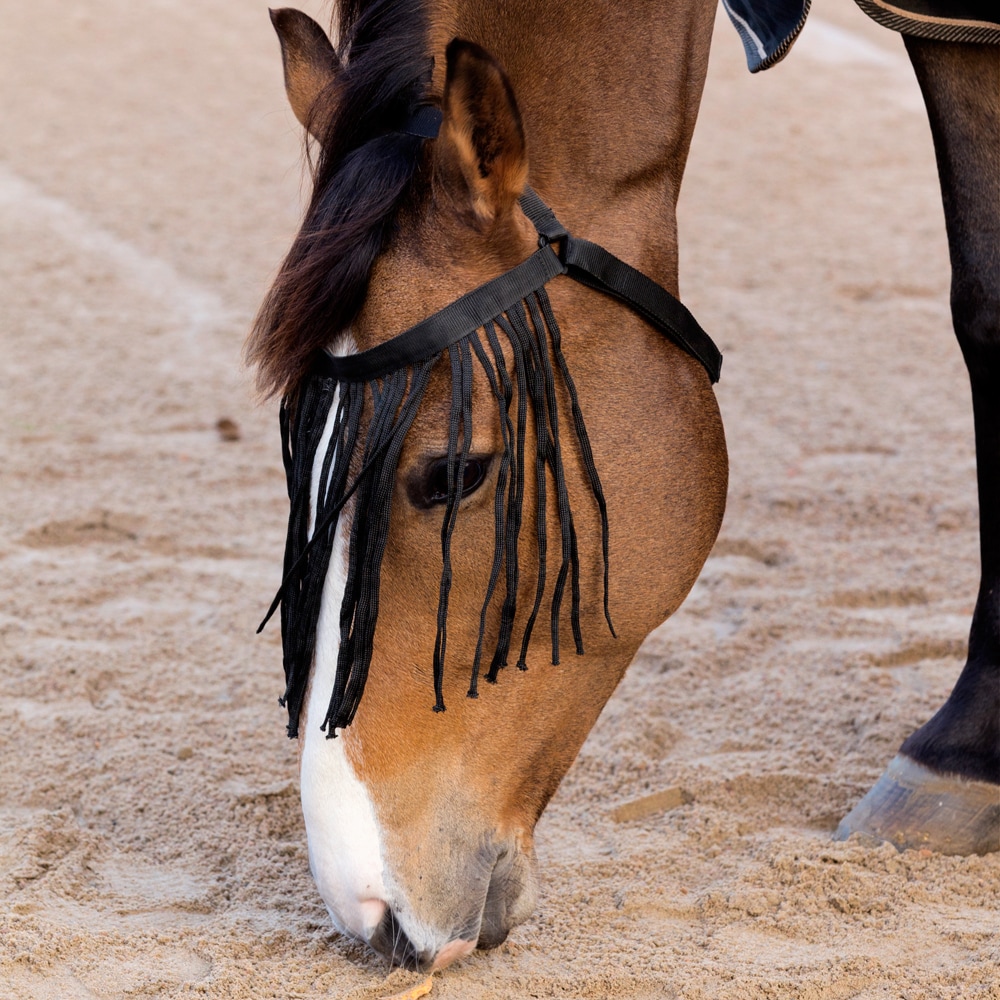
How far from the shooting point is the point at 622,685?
2834mm

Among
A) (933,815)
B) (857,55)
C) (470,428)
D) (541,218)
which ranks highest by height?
(857,55)

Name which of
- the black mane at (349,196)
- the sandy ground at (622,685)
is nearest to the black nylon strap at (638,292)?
the black mane at (349,196)

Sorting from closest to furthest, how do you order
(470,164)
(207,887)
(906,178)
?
(470,164), (207,887), (906,178)

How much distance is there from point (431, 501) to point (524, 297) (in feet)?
1.01

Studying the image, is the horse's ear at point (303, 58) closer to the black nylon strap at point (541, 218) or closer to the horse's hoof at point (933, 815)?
the black nylon strap at point (541, 218)

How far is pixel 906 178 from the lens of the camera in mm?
7426

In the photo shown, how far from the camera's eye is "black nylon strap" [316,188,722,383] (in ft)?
5.40

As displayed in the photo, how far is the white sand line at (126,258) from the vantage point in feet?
18.2

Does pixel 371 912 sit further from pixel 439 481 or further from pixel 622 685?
pixel 622 685

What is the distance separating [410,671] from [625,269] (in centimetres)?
65

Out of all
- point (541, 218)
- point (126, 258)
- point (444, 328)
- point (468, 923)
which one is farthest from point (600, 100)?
point (126, 258)

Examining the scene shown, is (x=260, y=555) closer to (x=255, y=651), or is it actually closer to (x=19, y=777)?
(x=255, y=651)

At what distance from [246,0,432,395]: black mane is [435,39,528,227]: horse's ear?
105mm

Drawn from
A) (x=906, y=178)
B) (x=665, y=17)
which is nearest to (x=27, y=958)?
(x=665, y=17)
